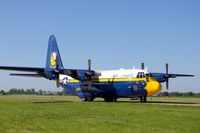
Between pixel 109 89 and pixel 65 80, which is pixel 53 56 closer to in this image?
pixel 65 80

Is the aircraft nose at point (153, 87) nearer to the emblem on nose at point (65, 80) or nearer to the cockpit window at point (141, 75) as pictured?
the cockpit window at point (141, 75)

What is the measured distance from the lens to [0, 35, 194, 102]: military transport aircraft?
149 feet

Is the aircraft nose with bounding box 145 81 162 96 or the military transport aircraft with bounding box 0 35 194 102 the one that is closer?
the aircraft nose with bounding box 145 81 162 96

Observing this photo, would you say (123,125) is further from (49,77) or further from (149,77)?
(49,77)

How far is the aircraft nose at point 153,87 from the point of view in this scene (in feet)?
145

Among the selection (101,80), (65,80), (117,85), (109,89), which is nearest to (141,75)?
(117,85)

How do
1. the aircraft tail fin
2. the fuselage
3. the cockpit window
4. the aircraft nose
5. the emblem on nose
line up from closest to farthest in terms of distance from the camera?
1. the aircraft nose
2. the fuselage
3. the cockpit window
4. the aircraft tail fin
5. the emblem on nose

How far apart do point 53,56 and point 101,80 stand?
29.2 feet

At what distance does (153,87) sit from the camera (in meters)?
44.4

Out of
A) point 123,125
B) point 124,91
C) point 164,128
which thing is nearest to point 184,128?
point 164,128

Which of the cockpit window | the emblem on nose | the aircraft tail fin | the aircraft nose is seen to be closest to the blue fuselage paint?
the emblem on nose

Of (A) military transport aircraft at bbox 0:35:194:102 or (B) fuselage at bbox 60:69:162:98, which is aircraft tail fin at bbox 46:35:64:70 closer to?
(A) military transport aircraft at bbox 0:35:194:102

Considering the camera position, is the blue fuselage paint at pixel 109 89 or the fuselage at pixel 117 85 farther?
the blue fuselage paint at pixel 109 89

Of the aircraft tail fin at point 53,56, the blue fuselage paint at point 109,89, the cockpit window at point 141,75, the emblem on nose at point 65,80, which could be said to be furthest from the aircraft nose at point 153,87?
the emblem on nose at point 65,80
